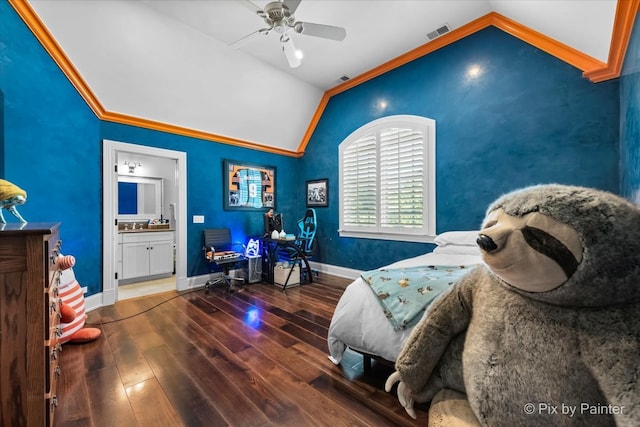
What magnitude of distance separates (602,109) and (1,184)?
4668 millimetres

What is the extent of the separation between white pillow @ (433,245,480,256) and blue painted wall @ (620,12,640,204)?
1171 millimetres

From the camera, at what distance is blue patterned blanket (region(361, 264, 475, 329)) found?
1416mm

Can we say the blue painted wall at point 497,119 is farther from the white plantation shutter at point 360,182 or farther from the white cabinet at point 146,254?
the white cabinet at point 146,254

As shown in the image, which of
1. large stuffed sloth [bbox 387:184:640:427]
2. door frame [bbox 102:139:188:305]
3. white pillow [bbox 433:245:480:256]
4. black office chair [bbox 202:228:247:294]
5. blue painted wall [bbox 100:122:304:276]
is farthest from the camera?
black office chair [bbox 202:228:247:294]

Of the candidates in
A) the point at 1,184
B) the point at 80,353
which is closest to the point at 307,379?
the point at 80,353

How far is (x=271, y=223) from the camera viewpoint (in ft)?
14.0

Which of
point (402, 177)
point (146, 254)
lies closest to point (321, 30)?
point (402, 177)

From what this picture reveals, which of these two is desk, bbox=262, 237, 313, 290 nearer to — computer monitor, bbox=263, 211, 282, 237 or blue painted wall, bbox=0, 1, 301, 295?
computer monitor, bbox=263, 211, 282, 237

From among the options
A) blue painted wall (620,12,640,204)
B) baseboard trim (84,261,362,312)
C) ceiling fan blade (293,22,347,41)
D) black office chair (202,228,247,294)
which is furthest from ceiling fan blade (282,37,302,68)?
baseboard trim (84,261,362,312)

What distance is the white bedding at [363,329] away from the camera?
149cm

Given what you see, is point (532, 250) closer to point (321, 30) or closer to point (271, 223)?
point (321, 30)

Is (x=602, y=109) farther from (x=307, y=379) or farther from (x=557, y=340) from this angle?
(x=307, y=379)

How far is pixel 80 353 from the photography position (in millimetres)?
2045

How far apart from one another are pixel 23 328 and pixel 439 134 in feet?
13.2
